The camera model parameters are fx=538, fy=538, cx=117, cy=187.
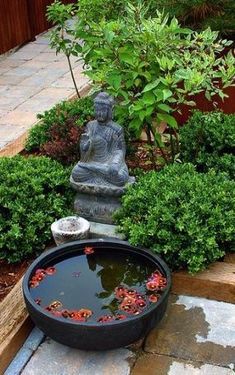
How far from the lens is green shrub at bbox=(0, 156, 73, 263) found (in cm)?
376

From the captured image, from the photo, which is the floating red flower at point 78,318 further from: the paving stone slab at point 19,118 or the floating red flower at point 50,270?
the paving stone slab at point 19,118

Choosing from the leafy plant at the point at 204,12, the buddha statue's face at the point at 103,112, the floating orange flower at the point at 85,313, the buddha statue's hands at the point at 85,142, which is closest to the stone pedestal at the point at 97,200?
the buddha statue's hands at the point at 85,142

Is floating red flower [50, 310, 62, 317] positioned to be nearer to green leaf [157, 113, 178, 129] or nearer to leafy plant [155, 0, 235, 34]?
green leaf [157, 113, 178, 129]

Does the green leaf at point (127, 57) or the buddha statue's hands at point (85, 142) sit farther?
the buddha statue's hands at point (85, 142)

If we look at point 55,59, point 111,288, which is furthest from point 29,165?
point 55,59

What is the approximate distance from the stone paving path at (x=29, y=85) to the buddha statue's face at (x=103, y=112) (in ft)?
7.20

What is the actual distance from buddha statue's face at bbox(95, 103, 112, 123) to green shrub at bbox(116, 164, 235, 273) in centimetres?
54

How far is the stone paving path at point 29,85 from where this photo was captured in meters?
6.40

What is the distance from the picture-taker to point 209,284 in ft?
11.6

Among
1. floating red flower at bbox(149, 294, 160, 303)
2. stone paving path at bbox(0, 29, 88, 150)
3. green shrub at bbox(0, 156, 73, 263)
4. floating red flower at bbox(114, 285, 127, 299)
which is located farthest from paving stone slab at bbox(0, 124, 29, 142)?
floating red flower at bbox(149, 294, 160, 303)

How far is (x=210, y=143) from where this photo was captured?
4.50 m

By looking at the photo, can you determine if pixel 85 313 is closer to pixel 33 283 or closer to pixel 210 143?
pixel 33 283

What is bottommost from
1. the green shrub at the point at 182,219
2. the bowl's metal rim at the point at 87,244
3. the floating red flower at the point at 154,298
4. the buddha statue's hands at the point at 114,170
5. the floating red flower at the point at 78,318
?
the floating red flower at the point at 154,298

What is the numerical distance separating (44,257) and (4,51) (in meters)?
6.58
